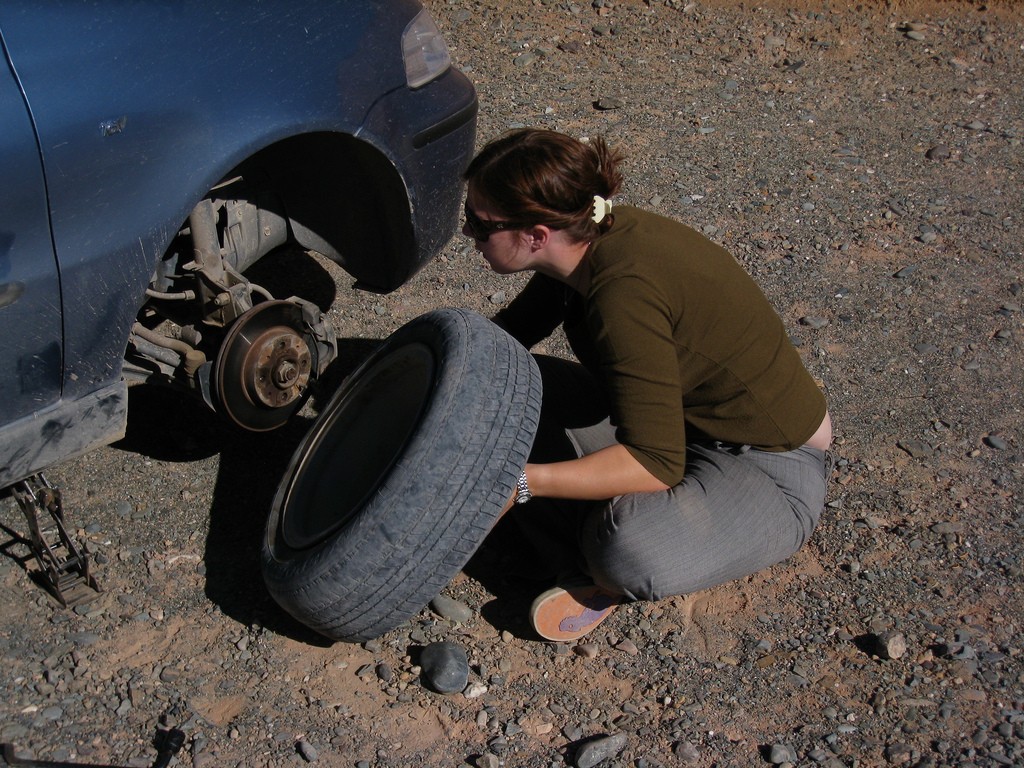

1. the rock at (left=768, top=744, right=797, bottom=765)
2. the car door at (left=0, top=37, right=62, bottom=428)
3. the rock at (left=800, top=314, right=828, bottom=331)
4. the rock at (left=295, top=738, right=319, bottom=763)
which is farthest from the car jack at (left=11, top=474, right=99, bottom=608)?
the rock at (left=800, top=314, right=828, bottom=331)

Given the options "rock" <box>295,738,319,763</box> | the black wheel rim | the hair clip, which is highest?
the hair clip

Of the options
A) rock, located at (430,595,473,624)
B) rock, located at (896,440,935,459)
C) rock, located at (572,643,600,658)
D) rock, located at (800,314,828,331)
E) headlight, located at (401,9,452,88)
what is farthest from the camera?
rock, located at (800,314,828,331)

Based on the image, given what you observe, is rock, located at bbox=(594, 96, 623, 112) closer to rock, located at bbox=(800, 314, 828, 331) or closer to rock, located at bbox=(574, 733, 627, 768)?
rock, located at bbox=(800, 314, 828, 331)

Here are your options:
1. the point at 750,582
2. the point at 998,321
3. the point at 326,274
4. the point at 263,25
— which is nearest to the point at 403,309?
the point at 326,274

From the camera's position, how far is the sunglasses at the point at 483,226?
8.69ft

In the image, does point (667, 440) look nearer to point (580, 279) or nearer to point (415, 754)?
point (580, 279)

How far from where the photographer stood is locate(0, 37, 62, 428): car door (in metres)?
2.38

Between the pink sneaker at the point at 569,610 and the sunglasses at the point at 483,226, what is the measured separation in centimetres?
93

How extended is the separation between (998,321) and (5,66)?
3452 mm

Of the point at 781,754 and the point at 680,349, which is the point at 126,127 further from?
the point at 781,754

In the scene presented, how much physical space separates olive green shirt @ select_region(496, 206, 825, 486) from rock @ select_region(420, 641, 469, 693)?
0.71 metres

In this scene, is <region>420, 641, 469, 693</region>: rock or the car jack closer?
<region>420, 641, 469, 693</region>: rock

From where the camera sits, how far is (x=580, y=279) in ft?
8.99

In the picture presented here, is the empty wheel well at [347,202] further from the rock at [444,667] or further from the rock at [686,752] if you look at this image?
the rock at [686,752]
